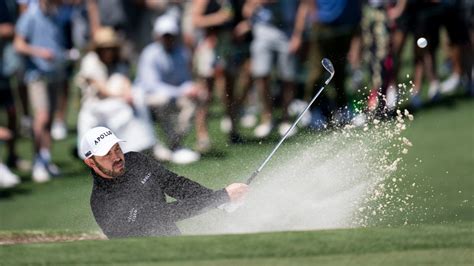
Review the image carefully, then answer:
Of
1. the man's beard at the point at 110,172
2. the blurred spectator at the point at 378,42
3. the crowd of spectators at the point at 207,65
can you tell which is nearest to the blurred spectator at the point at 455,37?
the crowd of spectators at the point at 207,65

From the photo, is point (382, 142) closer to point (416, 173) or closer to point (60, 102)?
point (416, 173)

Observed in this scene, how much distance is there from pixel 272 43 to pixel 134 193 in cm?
560

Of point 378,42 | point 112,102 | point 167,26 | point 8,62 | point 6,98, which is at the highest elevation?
point 167,26

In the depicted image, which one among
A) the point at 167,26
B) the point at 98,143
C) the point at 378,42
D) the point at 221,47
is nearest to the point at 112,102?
the point at 167,26

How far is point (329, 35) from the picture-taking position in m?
14.1

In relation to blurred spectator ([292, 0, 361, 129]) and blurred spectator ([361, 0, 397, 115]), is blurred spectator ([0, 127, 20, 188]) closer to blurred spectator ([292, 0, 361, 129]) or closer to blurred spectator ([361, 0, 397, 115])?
blurred spectator ([292, 0, 361, 129])

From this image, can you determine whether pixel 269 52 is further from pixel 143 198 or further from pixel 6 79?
pixel 143 198

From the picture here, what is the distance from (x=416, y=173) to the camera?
41.3ft

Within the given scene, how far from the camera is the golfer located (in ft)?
28.9

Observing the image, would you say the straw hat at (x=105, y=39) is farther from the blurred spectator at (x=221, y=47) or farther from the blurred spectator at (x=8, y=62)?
the blurred spectator at (x=221, y=47)

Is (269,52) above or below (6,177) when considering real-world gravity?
above

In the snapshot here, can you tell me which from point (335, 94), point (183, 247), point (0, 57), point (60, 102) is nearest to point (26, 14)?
point (0, 57)

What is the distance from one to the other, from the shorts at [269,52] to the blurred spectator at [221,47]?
0.20 metres

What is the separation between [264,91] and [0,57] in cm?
255
